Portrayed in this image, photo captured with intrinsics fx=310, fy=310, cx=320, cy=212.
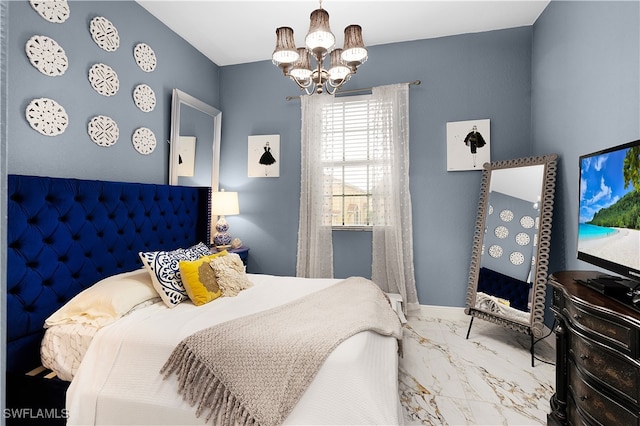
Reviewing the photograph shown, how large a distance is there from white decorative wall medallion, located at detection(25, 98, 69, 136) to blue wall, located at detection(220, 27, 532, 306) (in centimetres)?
196

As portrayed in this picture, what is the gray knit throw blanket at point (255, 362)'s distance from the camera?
4.05ft

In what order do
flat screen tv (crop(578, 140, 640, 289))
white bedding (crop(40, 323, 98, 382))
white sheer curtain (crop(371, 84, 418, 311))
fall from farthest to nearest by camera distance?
white sheer curtain (crop(371, 84, 418, 311)) → white bedding (crop(40, 323, 98, 382)) → flat screen tv (crop(578, 140, 640, 289))

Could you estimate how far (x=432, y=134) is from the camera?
3236 mm

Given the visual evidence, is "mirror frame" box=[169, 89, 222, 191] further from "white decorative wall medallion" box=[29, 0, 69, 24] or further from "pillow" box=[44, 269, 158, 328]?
"pillow" box=[44, 269, 158, 328]

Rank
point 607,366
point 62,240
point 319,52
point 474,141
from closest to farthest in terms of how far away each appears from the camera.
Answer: point 607,366, point 319,52, point 62,240, point 474,141

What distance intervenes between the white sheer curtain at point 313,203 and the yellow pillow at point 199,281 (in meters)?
1.43

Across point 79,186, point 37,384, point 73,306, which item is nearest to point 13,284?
point 73,306

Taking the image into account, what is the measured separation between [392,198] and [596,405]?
2209mm

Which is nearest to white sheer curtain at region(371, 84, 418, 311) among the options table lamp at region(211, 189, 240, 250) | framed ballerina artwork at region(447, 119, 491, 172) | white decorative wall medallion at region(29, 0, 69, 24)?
framed ballerina artwork at region(447, 119, 491, 172)

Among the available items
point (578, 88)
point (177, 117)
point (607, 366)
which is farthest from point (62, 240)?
point (578, 88)

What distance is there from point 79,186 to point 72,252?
0.42 meters

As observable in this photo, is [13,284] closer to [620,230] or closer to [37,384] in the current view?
[37,384]

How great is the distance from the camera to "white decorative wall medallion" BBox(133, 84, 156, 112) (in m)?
2.58

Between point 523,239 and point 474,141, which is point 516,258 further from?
point 474,141
